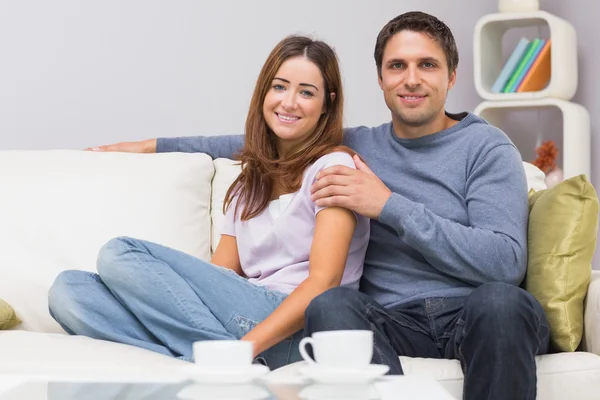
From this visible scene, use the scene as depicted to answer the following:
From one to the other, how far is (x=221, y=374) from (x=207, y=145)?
1515 mm

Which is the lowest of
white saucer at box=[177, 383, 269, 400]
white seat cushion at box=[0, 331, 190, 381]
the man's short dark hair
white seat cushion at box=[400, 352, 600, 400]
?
white seat cushion at box=[400, 352, 600, 400]

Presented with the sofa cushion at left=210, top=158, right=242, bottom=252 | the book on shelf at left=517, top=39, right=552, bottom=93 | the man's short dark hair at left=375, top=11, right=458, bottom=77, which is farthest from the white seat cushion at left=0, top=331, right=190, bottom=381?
the book on shelf at left=517, top=39, right=552, bottom=93

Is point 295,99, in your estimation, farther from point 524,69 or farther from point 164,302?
point 524,69

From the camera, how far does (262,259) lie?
1974mm

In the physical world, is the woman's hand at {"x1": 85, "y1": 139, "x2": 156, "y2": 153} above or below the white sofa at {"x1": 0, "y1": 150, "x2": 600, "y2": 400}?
above

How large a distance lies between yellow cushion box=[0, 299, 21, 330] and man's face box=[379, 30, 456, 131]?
3.25 feet

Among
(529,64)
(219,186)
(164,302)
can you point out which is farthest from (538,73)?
(164,302)

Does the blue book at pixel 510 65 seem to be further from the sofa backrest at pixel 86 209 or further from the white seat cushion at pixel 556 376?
the white seat cushion at pixel 556 376

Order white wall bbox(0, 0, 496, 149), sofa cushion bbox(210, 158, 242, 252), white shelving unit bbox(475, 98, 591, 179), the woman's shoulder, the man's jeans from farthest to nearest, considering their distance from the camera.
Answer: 1. white shelving unit bbox(475, 98, 591, 179)
2. white wall bbox(0, 0, 496, 149)
3. sofa cushion bbox(210, 158, 242, 252)
4. the woman's shoulder
5. the man's jeans

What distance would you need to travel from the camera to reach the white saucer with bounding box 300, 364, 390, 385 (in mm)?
949

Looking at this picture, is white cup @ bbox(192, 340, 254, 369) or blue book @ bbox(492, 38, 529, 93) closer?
white cup @ bbox(192, 340, 254, 369)

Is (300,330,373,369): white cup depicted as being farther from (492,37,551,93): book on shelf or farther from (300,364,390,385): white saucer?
(492,37,551,93): book on shelf

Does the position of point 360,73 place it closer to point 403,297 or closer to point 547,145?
point 547,145

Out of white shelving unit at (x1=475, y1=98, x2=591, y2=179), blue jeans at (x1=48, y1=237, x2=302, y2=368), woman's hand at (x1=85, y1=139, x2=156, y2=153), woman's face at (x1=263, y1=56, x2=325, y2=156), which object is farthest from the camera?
white shelving unit at (x1=475, y1=98, x2=591, y2=179)
